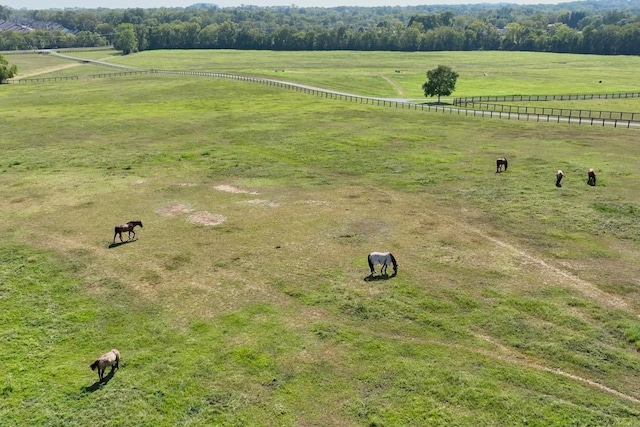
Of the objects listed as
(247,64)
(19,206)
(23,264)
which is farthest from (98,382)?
(247,64)

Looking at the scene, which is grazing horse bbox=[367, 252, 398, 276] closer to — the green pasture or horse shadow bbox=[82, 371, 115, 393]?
horse shadow bbox=[82, 371, 115, 393]

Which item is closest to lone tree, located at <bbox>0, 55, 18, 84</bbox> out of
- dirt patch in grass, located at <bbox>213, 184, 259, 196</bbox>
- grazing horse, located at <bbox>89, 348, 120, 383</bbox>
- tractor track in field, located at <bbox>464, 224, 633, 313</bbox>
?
dirt patch in grass, located at <bbox>213, 184, 259, 196</bbox>

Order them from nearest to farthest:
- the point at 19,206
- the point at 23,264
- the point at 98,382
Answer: the point at 98,382
the point at 23,264
the point at 19,206

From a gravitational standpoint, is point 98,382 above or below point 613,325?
below

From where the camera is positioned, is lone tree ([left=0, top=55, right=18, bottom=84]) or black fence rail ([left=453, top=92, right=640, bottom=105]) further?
lone tree ([left=0, top=55, right=18, bottom=84])

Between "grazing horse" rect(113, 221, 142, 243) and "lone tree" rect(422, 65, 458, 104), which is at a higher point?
"lone tree" rect(422, 65, 458, 104)

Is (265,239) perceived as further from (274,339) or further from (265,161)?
(265,161)
